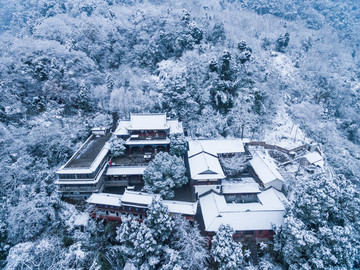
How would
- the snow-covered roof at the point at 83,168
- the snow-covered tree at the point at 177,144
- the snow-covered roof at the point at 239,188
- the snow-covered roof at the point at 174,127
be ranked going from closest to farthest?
the snow-covered roof at the point at 83,168, the snow-covered roof at the point at 239,188, the snow-covered tree at the point at 177,144, the snow-covered roof at the point at 174,127

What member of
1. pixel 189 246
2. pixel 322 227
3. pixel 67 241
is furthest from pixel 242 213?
pixel 67 241

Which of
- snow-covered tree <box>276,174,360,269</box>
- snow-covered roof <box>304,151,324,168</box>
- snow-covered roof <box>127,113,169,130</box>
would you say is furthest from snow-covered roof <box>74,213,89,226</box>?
snow-covered roof <box>304,151,324,168</box>

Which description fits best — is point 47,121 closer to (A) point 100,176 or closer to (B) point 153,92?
(A) point 100,176

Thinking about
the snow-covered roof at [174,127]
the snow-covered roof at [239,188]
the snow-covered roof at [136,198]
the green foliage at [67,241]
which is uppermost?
the snow-covered roof at [174,127]

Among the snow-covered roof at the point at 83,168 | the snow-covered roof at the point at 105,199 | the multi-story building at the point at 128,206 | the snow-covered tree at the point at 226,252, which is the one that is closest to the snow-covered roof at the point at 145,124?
the snow-covered roof at the point at 83,168

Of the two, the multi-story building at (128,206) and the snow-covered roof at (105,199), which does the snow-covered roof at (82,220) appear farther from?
the snow-covered roof at (105,199)

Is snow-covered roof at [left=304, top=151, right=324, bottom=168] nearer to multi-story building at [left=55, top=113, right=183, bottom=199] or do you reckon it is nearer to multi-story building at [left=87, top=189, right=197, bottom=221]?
multi-story building at [left=55, top=113, right=183, bottom=199]
